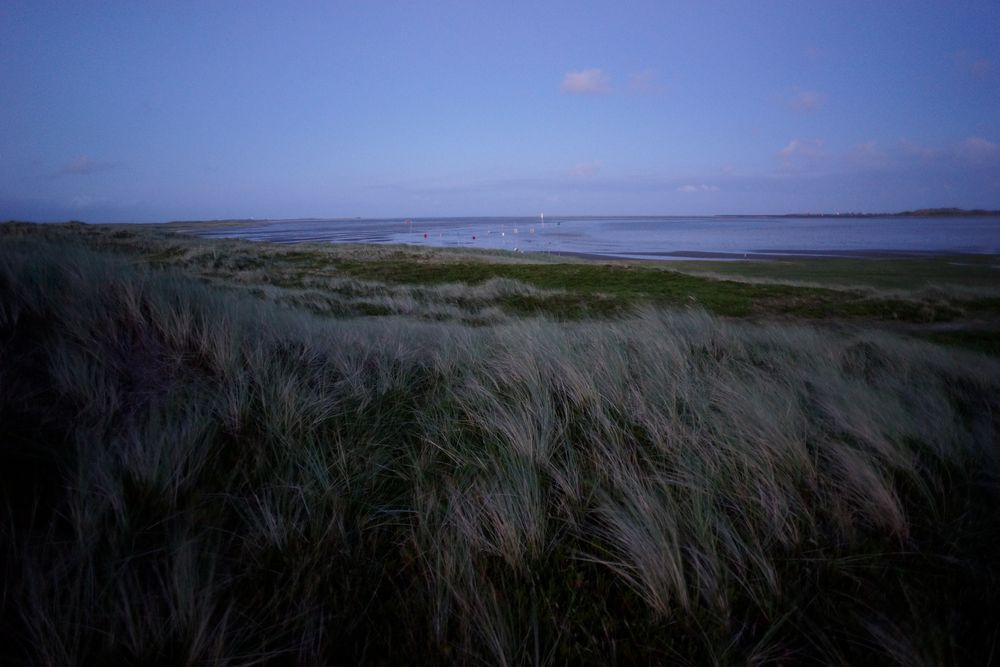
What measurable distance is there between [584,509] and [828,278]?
2967 centimetres

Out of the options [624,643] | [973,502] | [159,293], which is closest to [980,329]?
[973,502]

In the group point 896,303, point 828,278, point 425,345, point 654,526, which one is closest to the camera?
point 654,526

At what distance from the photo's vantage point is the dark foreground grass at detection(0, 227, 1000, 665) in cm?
156

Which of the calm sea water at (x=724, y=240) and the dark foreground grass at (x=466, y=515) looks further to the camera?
the calm sea water at (x=724, y=240)

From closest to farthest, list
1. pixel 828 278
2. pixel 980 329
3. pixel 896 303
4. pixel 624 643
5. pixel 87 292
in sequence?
pixel 624 643 → pixel 87 292 → pixel 980 329 → pixel 896 303 → pixel 828 278

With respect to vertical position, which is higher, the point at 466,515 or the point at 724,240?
the point at 724,240

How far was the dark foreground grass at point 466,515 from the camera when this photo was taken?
5.11ft

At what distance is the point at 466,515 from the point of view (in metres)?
2.15

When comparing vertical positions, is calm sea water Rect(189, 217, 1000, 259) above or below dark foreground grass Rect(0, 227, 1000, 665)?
above

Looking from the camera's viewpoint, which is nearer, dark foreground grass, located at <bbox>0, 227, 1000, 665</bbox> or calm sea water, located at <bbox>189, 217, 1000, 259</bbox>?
dark foreground grass, located at <bbox>0, 227, 1000, 665</bbox>

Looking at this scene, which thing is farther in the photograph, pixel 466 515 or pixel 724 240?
pixel 724 240

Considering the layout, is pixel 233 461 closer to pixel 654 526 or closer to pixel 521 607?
pixel 521 607

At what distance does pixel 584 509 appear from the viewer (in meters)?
2.24

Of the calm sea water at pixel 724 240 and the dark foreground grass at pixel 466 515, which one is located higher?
the calm sea water at pixel 724 240
